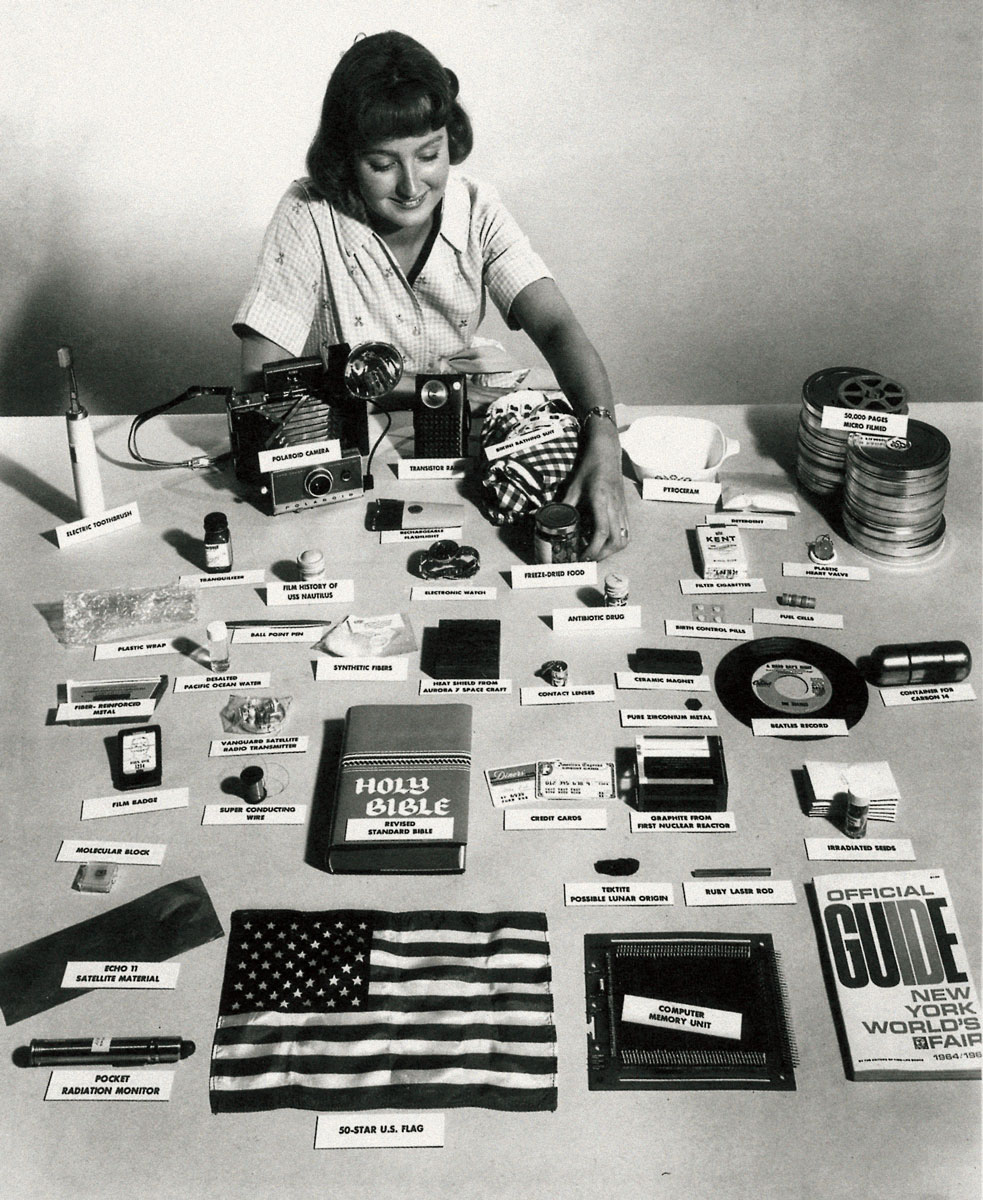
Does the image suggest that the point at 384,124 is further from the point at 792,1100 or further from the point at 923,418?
the point at 792,1100

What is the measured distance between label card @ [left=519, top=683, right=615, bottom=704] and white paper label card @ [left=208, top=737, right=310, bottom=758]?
0.45m

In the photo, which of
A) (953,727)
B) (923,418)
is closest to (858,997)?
(953,727)

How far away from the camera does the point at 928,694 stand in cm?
216

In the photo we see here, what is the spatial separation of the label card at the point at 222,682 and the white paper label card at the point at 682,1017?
1003 mm

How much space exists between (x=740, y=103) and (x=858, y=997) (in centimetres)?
344

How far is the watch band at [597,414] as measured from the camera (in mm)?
2793

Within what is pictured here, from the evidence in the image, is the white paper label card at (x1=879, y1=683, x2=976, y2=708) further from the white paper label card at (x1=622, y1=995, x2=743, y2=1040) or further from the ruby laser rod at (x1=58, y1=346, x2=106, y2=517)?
the ruby laser rod at (x1=58, y1=346, x2=106, y2=517)

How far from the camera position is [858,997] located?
5.39 feet

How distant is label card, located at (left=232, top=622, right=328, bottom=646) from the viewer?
2332mm

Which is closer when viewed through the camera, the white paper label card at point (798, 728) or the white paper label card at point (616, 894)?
the white paper label card at point (616, 894)

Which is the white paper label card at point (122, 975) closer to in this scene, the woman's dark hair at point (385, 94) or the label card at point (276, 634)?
the label card at point (276, 634)

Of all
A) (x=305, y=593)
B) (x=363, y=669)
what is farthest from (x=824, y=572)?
(x=305, y=593)

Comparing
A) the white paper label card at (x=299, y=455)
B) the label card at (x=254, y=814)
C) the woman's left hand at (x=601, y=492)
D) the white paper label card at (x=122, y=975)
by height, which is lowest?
the white paper label card at (x=122, y=975)

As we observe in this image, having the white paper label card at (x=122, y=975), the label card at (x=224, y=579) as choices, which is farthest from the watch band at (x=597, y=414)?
the white paper label card at (x=122, y=975)
